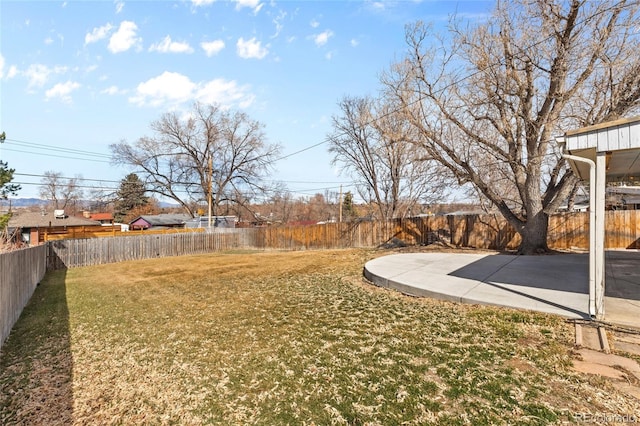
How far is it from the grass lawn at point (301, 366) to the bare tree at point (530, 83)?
689 cm

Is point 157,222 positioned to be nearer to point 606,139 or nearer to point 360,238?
point 360,238

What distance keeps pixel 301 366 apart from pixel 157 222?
37342 mm

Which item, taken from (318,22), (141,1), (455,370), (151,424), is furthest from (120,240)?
(455,370)

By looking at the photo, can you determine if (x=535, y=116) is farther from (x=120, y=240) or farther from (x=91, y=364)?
(x=120, y=240)

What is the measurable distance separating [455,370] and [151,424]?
2.58 metres

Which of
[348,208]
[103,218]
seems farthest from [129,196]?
[348,208]

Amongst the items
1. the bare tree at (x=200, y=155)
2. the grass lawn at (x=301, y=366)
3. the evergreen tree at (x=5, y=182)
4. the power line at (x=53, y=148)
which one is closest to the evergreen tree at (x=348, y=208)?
the bare tree at (x=200, y=155)

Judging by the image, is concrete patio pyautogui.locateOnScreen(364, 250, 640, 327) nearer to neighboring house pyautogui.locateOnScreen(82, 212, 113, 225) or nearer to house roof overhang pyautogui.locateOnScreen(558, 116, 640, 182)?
house roof overhang pyautogui.locateOnScreen(558, 116, 640, 182)

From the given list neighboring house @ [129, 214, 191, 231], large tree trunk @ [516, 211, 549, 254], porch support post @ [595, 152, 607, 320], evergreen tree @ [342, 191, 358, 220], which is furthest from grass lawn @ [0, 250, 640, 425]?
evergreen tree @ [342, 191, 358, 220]

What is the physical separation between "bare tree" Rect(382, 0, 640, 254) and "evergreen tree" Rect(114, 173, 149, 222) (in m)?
22.9

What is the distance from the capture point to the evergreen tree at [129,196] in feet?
89.0

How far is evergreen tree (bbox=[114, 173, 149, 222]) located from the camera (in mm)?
27133

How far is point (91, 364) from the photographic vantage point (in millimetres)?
3611

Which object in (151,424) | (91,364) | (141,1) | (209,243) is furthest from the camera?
(209,243)
